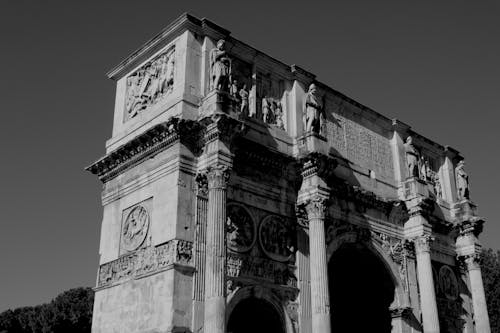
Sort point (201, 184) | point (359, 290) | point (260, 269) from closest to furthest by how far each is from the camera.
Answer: point (201, 184)
point (260, 269)
point (359, 290)

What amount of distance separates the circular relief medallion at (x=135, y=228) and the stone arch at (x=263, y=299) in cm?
303

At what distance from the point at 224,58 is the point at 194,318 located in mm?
7065

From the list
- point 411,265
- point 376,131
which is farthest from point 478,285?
point 376,131

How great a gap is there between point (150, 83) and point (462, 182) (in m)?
14.0

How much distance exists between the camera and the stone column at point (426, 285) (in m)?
19.5

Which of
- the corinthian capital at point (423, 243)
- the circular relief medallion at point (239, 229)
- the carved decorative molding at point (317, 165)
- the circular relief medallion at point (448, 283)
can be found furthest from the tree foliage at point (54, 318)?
the carved decorative molding at point (317, 165)

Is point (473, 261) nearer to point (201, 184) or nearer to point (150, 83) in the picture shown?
point (201, 184)

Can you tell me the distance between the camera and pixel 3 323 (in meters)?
42.4

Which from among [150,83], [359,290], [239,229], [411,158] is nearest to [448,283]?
[359,290]

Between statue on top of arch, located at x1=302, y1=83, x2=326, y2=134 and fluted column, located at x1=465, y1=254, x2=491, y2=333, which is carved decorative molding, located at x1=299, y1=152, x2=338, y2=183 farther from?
fluted column, located at x1=465, y1=254, x2=491, y2=333

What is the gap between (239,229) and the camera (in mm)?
16031

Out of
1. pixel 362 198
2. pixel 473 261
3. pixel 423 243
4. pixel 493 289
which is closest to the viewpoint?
pixel 362 198

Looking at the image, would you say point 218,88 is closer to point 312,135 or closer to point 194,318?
point 312,135

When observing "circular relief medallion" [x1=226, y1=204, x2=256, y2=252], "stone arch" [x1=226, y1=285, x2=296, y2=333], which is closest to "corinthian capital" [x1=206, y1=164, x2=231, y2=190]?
"circular relief medallion" [x1=226, y1=204, x2=256, y2=252]
